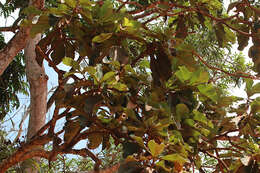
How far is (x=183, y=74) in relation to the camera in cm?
69

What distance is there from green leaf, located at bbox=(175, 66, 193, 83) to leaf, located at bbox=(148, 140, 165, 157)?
0.65ft

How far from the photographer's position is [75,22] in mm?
743

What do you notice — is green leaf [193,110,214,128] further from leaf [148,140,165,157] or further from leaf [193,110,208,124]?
leaf [148,140,165,157]

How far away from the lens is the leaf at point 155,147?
538mm

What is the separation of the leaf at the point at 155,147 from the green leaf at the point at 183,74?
0.20 meters

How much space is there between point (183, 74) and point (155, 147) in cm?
21

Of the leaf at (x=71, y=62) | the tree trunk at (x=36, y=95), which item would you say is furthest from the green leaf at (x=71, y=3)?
the tree trunk at (x=36, y=95)

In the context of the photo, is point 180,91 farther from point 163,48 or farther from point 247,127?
point 247,127

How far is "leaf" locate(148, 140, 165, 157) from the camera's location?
0.54m

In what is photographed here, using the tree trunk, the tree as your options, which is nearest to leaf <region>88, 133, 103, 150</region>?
the tree

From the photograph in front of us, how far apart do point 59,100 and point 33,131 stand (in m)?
1.40

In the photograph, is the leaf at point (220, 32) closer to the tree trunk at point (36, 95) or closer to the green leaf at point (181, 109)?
the green leaf at point (181, 109)

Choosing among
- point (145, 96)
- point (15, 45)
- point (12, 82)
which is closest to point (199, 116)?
point (145, 96)

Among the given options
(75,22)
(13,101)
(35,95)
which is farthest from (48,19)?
(13,101)
